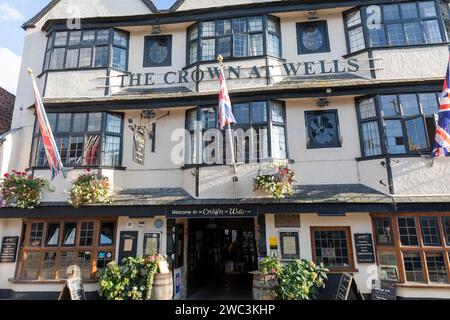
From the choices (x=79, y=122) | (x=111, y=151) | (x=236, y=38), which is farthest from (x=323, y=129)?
(x=79, y=122)

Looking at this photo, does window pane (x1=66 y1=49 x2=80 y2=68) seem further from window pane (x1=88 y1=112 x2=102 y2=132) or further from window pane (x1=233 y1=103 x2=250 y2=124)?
window pane (x1=233 y1=103 x2=250 y2=124)

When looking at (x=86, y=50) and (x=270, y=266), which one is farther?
(x=86, y=50)

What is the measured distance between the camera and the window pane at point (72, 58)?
10398 millimetres

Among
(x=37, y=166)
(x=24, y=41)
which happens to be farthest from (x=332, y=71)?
(x=24, y=41)

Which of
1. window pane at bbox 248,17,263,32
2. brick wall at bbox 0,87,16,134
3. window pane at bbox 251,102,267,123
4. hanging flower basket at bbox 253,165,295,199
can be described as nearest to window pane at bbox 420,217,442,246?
hanging flower basket at bbox 253,165,295,199

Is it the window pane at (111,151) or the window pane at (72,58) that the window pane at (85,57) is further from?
the window pane at (111,151)

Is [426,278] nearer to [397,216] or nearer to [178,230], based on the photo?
[397,216]

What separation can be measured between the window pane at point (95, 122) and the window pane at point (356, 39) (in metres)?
9.04

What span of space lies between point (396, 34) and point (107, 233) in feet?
37.9

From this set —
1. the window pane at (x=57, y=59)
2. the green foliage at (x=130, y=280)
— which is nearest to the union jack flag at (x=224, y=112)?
the green foliage at (x=130, y=280)

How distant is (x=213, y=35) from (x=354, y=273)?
907 centimetres

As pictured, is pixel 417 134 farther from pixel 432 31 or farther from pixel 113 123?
pixel 113 123

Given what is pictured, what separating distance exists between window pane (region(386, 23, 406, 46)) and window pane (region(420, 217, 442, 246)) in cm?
562

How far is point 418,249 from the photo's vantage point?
785cm
